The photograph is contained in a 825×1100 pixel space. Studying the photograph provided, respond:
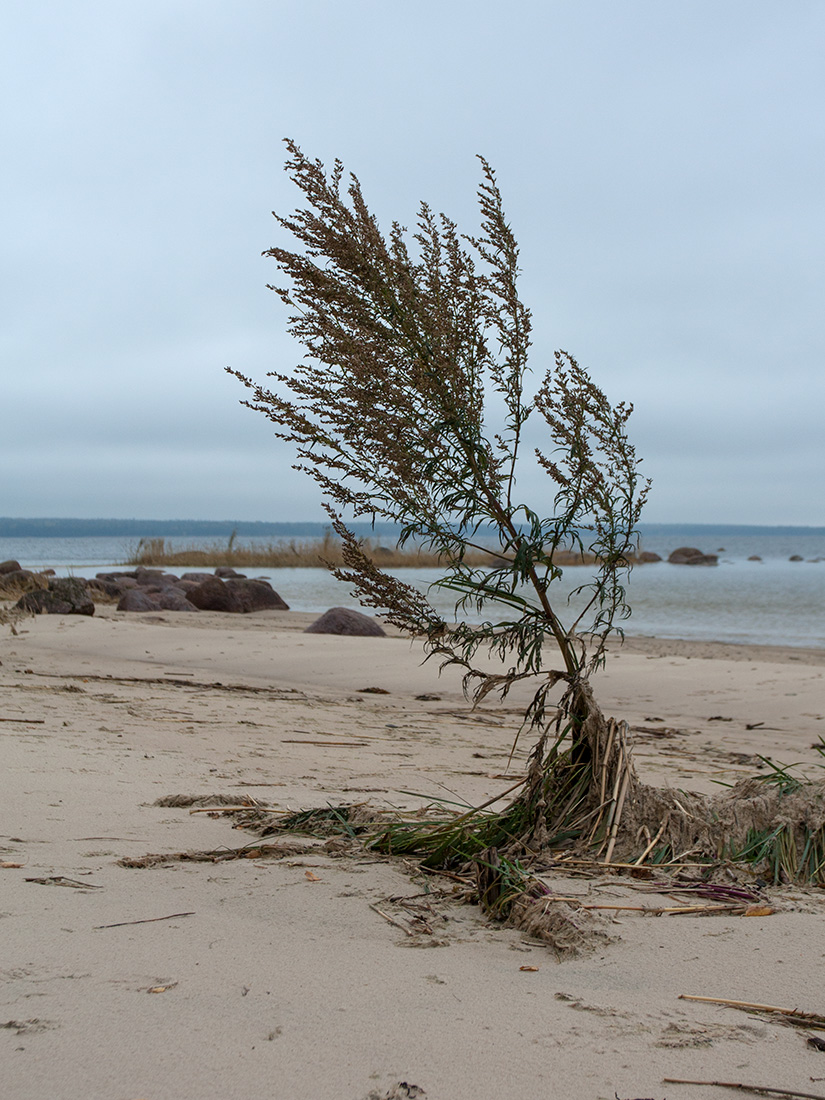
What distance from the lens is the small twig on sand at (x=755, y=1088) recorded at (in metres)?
1.63

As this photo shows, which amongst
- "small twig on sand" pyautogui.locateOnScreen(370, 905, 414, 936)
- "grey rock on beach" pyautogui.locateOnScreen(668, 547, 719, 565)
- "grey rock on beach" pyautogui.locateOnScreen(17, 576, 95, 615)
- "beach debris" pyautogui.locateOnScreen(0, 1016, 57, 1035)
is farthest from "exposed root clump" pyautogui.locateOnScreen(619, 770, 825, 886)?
"grey rock on beach" pyautogui.locateOnScreen(668, 547, 719, 565)

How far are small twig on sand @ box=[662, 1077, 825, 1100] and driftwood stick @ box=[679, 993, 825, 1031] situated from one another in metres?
0.32

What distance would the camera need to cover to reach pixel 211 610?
17891 mm

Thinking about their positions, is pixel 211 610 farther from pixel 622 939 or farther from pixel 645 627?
pixel 622 939

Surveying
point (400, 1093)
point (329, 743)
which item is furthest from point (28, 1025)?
point (329, 743)

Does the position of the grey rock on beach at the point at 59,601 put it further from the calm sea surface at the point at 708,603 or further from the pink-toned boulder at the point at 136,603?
the calm sea surface at the point at 708,603

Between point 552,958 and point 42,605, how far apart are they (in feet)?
44.1

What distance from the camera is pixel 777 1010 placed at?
6.57ft

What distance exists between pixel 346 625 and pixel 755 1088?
11302mm

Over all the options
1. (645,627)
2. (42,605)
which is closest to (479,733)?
(42,605)

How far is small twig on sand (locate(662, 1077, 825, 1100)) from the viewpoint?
163 cm

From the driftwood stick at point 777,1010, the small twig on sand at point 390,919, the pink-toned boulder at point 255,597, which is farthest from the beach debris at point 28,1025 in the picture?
the pink-toned boulder at point 255,597

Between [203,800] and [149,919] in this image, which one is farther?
[203,800]

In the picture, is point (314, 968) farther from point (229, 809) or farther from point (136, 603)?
point (136, 603)
